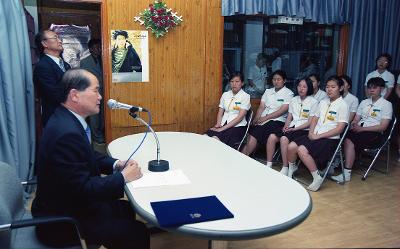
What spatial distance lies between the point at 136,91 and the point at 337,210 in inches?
104

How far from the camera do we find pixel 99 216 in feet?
6.03

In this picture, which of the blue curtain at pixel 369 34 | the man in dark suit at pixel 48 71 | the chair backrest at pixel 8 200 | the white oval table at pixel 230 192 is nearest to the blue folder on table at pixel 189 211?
the white oval table at pixel 230 192

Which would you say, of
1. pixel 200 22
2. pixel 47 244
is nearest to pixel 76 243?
pixel 47 244

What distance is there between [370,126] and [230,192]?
320 centimetres

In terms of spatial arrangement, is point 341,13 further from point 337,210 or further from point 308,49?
point 337,210

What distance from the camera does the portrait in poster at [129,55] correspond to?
4309 mm

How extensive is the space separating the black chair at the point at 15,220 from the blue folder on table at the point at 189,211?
1.33ft

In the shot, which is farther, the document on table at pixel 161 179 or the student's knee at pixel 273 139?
the student's knee at pixel 273 139

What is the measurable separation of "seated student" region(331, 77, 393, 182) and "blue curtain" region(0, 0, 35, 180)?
3.40 metres

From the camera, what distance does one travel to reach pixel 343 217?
3.17 metres

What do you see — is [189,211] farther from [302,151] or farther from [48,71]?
[302,151]

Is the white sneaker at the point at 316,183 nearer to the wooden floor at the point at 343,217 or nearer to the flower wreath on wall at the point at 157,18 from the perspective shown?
the wooden floor at the point at 343,217

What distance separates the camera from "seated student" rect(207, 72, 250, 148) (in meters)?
4.47

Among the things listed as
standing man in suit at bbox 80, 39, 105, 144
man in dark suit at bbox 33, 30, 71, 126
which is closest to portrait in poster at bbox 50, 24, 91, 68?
standing man in suit at bbox 80, 39, 105, 144
